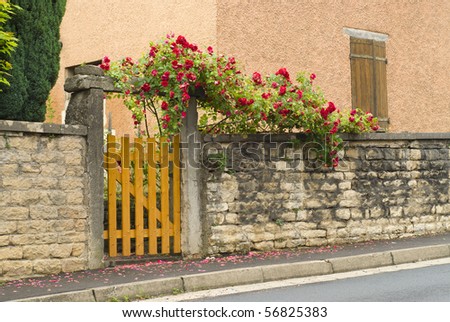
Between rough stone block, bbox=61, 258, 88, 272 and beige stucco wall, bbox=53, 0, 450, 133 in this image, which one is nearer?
rough stone block, bbox=61, 258, 88, 272

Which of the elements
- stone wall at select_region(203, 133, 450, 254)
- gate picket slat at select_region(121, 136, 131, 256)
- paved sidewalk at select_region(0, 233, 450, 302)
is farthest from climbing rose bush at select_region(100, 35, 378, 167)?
paved sidewalk at select_region(0, 233, 450, 302)

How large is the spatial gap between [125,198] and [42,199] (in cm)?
103

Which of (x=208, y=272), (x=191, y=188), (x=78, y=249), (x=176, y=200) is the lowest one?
(x=208, y=272)

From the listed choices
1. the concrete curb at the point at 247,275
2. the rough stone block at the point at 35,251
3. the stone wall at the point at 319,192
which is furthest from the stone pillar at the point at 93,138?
the stone wall at the point at 319,192

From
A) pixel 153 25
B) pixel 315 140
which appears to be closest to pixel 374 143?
pixel 315 140

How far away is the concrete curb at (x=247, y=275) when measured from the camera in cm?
671

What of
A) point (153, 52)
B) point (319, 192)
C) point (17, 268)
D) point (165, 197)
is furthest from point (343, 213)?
point (17, 268)

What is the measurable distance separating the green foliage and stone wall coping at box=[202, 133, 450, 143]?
8.41ft

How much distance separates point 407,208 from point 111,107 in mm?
5659

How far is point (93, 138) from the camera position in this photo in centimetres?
816

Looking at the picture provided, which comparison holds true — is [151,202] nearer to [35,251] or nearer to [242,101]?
[35,251]

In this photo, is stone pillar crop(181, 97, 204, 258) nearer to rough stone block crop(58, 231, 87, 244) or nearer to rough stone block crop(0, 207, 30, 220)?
rough stone block crop(58, 231, 87, 244)

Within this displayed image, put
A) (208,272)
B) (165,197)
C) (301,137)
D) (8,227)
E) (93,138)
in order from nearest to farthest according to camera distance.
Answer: (8,227) → (208,272) → (93,138) → (165,197) → (301,137)

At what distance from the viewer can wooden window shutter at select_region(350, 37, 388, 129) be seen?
12.8 meters
